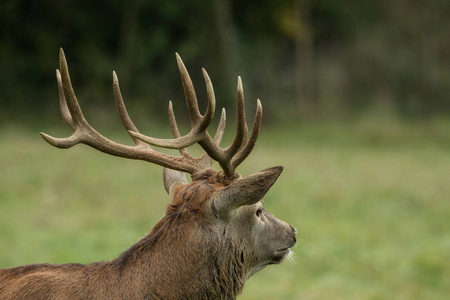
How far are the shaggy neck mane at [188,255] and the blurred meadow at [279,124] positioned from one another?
3795mm

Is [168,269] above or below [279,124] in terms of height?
below

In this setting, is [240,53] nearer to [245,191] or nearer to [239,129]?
[239,129]

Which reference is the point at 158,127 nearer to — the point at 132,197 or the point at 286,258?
the point at 132,197

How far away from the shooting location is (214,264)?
4.04 metres

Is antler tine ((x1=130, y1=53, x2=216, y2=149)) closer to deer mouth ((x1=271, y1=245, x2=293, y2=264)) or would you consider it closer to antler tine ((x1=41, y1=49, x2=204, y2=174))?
antler tine ((x1=41, y1=49, x2=204, y2=174))

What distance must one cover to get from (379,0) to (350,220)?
18.4m

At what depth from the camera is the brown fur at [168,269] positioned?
3830mm

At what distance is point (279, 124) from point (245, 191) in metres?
21.4

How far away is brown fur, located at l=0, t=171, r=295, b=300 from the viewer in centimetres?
383

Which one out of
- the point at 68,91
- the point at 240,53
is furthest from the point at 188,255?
the point at 240,53

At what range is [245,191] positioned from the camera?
12.7 feet

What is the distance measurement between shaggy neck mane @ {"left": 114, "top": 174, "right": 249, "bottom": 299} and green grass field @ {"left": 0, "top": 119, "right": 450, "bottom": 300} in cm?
375

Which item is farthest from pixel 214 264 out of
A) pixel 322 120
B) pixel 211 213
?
pixel 322 120

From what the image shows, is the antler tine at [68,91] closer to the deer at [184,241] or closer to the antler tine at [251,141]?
the deer at [184,241]
